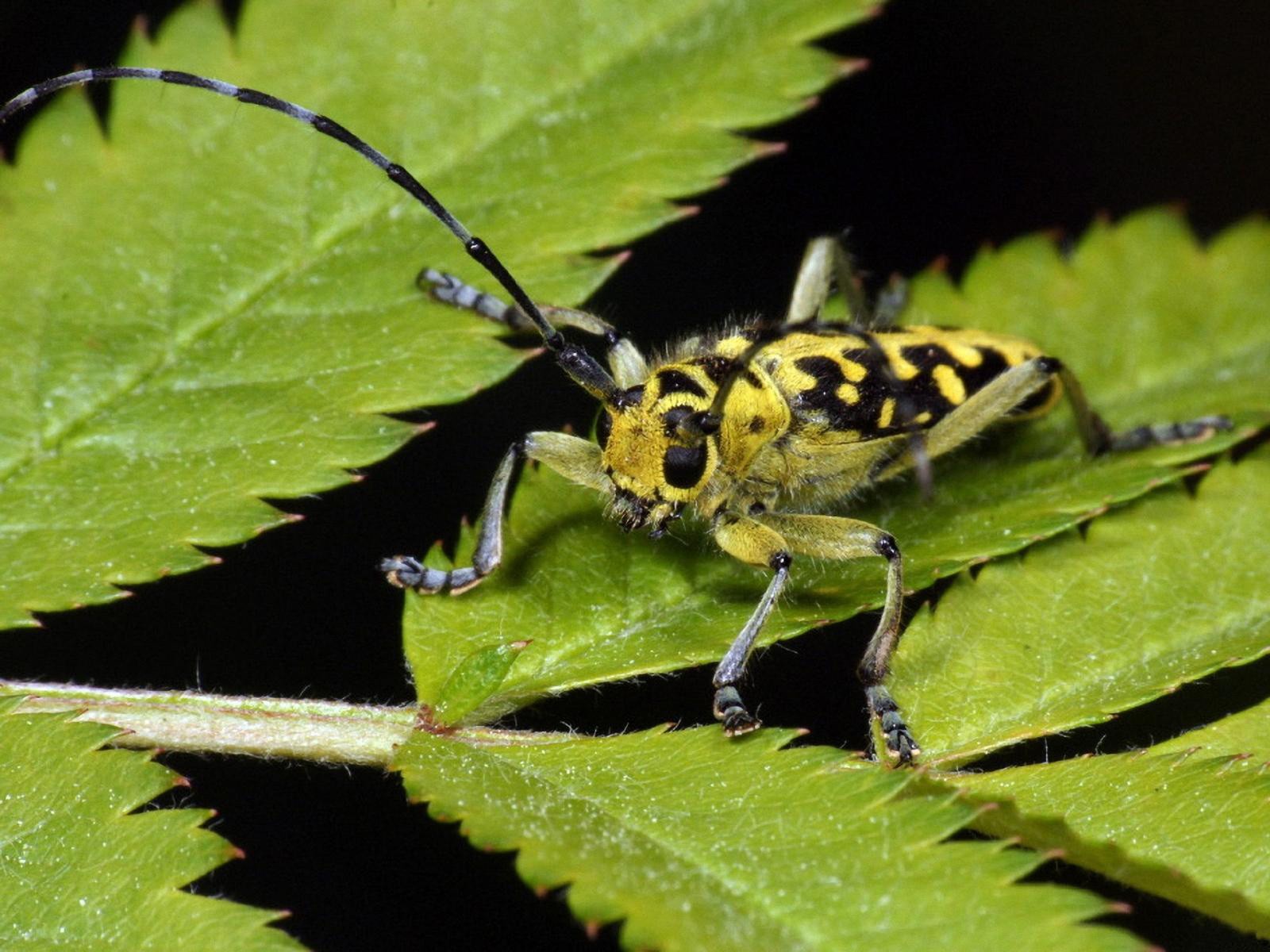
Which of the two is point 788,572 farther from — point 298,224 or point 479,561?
point 298,224

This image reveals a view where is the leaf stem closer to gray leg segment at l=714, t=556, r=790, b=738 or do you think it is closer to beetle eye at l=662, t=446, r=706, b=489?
gray leg segment at l=714, t=556, r=790, b=738

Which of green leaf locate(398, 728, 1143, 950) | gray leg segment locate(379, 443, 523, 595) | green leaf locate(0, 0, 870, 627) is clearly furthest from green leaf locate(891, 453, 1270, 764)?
green leaf locate(0, 0, 870, 627)

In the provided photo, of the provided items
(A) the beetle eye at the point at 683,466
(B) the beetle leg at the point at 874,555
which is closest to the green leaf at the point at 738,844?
(B) the beetle leg at the point at 874,555

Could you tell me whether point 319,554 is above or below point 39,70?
below

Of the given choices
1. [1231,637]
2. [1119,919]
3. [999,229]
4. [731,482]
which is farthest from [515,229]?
[999,229]

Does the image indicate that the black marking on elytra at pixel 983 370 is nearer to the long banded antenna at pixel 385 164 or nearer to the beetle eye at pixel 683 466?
the beetle eye at pixel 683 466

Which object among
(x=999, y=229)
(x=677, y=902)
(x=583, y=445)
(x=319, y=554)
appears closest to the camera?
(x=677, y=902)

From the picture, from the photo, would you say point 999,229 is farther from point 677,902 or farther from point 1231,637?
point 677,902
